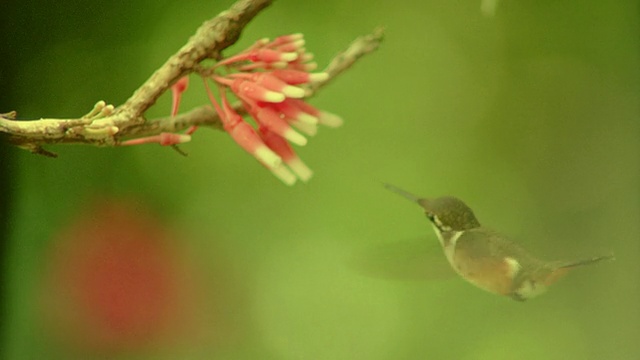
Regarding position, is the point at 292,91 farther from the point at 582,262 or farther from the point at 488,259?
the point at 582,262

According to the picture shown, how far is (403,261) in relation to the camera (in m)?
1.31

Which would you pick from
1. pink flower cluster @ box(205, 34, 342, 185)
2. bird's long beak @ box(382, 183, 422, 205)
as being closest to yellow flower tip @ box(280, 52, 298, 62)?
pink flower cluster @ box(205, 34, 342, 185)

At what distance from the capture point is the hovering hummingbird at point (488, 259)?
1.28 metres

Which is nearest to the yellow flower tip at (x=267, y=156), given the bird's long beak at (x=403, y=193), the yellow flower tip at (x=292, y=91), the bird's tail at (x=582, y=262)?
the yellow flower tip at (x=292, y=91)

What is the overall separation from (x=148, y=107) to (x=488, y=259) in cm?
73

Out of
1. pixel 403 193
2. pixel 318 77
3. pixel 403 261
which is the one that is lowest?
pixel 403 261

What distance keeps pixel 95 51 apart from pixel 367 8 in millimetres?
575

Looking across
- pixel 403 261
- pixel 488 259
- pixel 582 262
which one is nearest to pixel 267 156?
pixel 403 261

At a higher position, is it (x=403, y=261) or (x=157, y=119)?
(x=157, y=119)

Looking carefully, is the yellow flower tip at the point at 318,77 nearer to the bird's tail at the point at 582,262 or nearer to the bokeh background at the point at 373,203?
the bokeh background at the point at 373,203

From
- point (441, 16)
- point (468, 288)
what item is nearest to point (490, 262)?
point (468, 288)

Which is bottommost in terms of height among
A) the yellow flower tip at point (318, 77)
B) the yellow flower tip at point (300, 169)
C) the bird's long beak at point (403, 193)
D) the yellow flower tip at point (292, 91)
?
the bird's long beak at point (403, 193)

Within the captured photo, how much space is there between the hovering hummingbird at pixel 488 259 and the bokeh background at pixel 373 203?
2 cm

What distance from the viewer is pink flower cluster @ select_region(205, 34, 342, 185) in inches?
49.5
